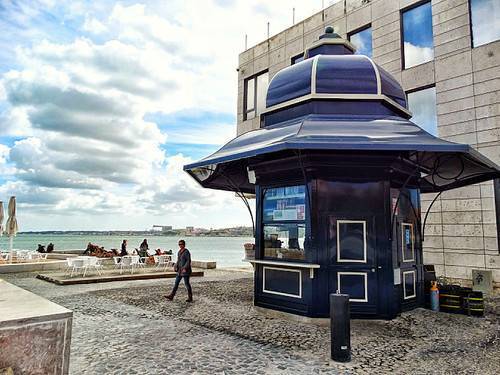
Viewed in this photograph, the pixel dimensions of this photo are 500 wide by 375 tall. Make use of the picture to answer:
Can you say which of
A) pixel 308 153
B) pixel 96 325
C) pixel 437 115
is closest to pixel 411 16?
pixel 437 115

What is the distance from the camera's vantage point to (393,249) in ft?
29.6

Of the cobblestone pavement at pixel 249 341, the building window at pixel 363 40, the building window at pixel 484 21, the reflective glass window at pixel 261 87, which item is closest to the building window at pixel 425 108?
the building window at pixel 484 21

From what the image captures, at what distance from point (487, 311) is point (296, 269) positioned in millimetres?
5479

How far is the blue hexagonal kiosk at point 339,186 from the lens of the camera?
849 cm

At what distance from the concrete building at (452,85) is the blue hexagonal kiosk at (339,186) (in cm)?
443

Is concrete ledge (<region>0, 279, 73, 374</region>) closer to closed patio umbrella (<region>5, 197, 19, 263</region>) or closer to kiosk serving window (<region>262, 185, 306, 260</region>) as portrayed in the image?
kiosk serving window (<region>262, 185, 306, 260</region>)

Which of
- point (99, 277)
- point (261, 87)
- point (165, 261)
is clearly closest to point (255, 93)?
point (261, 87)

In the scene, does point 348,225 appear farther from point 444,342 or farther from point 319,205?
point 444,342

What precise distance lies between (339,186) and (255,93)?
56.2 ft

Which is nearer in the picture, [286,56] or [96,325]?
[96,325]

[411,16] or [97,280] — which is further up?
[411,16]

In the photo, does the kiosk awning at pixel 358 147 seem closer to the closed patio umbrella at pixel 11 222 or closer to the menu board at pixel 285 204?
the menu board at pixel 285 204

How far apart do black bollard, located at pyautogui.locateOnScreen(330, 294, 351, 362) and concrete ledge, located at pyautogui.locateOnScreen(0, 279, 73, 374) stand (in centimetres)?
397

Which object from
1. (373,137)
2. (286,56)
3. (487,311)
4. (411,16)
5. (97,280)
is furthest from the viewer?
(286,56)
